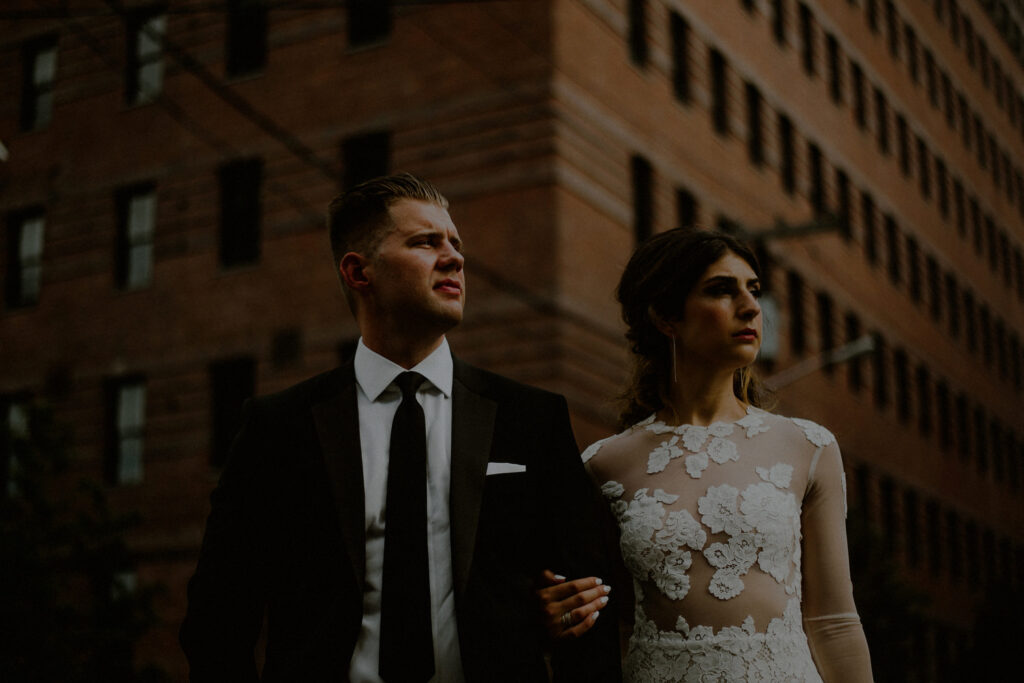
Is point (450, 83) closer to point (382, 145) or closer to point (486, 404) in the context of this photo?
point (382, 145)

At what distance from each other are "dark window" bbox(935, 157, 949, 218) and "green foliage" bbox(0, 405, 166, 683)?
1369 inches

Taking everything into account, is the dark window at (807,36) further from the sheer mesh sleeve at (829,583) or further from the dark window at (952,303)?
the sheer mesh sleeve at (829,583)

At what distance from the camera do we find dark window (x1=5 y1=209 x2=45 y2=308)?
86.4ft

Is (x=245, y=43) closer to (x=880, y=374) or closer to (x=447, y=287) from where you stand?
(x=880, y=374)

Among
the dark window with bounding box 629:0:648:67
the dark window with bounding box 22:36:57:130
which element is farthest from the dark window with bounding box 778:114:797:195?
the dark window with bounding box 22:36:57:130

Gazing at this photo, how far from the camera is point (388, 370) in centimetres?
368

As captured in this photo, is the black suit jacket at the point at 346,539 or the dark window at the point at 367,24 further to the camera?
the dark window at the point at 367,24

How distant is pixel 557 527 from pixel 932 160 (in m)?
43.3

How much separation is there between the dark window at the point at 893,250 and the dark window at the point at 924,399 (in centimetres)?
321

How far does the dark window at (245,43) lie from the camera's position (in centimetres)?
2416

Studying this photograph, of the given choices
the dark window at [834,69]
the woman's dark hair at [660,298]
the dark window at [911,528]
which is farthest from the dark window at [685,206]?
the woman's dark hair at [660,298]

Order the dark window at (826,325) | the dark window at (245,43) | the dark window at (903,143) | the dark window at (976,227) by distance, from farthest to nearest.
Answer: the dark window at (976,227)
the dark window at (903,143)
the dark window at (826,325)
the dark window at (245,43)

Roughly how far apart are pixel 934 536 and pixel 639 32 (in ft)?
73.7

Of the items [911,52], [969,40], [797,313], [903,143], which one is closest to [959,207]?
[911,52]
